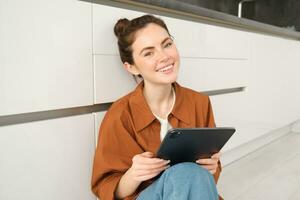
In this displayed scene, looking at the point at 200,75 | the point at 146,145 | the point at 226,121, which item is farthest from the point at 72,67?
the point at 226,121

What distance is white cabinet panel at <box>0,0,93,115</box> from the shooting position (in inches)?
29.8

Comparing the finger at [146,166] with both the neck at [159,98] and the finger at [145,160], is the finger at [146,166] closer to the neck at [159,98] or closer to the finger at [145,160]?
the finger at [145,160]

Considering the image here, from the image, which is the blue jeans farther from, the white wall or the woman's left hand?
the white wall

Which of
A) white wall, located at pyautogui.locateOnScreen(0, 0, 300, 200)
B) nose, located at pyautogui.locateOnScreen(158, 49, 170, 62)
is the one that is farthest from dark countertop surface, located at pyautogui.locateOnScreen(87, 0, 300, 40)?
nose, located at pyautogui.locateOnScreen(158, 49, 170, 62)

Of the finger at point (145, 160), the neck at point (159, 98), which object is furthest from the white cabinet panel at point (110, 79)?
the finger at point (145, 160)

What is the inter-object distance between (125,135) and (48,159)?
23 cm

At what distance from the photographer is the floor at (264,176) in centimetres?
152

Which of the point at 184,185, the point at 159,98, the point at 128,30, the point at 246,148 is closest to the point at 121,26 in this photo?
the point at 128,30

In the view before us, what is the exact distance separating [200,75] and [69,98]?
77 cm

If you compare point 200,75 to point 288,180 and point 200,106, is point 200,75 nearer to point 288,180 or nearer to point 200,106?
point 200,106

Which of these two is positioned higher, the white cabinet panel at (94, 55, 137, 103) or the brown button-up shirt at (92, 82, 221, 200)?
the white cabinet panel at (94, 55, 137, 103)

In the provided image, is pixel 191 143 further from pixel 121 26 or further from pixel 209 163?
pixel 121 26

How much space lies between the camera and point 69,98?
911 millimetres

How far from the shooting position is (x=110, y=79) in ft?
3.41
